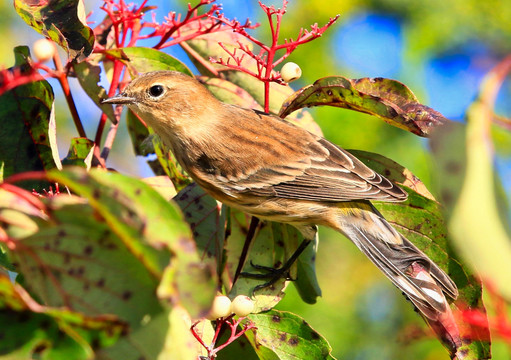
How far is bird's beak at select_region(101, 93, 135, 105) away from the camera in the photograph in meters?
2.49

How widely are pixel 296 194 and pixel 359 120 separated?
352cm

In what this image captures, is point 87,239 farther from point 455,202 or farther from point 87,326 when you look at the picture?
point 455,202

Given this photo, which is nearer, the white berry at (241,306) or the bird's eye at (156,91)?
the white berry at (241,306)

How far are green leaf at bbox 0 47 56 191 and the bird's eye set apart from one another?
2.87ft

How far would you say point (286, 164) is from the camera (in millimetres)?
3217

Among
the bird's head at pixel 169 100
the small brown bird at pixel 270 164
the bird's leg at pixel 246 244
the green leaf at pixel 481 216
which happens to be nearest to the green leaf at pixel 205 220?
the bird's leg at pixel 246 244

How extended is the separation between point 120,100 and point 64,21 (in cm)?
48

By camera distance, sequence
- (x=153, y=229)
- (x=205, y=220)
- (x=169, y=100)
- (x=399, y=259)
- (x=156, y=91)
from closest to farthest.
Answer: (x=153, y=229), (x=205, y=220), (x=399, y=259), (x=156, y=91), (x=169, y=100)

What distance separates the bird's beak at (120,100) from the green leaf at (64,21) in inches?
10.8

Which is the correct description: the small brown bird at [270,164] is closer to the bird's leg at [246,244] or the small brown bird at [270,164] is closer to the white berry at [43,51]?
the bird's leg at [246,244]

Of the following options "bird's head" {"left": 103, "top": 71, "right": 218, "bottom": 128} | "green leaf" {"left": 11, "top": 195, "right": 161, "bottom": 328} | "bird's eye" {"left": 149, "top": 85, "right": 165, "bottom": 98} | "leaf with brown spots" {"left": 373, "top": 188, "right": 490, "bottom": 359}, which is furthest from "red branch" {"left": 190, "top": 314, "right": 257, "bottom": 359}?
"bird's eye" {"left": 149, "top": 85, "right": 165, "bottom": 98}

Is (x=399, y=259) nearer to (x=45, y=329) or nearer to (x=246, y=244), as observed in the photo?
(x=246, y=244)

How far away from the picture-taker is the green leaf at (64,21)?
221 cm

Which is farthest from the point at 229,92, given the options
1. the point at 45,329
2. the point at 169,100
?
the point at 45,329
